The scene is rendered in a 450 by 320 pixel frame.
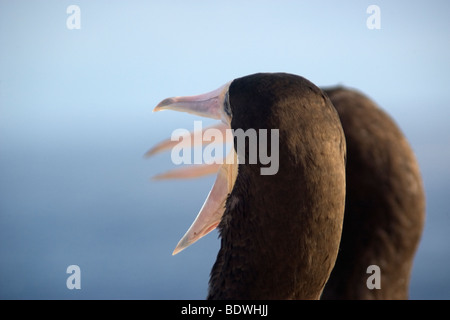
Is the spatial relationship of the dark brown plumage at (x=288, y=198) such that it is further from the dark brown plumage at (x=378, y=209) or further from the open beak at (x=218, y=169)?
the dark brown plumage at (x=378, y=209)

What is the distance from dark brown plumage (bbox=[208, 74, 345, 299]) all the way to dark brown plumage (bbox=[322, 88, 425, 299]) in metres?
1.01

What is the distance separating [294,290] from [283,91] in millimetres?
586

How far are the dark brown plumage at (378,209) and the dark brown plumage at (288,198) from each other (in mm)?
1007

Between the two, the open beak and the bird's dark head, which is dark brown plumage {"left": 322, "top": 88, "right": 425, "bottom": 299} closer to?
the open beak

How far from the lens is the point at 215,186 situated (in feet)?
8.25

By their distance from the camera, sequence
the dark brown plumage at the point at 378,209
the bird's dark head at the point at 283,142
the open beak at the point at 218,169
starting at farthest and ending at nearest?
the dark brown plumage at the point at 378,209, the open beak at the point at 218,169, the bird's dark head at the point at 283,142

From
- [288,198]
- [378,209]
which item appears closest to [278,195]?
[288,198]

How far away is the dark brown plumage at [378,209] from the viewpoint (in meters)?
3.20

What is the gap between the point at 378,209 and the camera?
321cm

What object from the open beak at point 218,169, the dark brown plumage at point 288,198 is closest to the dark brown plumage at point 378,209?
the open beak at point 218,169

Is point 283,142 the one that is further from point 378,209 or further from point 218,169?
point 378,209

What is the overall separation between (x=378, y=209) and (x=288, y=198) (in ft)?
3.89

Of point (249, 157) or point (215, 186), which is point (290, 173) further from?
point (215, 186)
